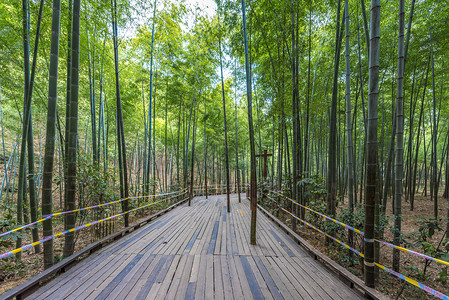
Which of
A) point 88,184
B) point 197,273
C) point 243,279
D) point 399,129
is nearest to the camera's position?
point 243,279

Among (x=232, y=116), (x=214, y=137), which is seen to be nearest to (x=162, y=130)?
(x=214, y=137)

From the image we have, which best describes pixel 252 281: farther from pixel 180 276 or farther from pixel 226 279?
pixel 180 276

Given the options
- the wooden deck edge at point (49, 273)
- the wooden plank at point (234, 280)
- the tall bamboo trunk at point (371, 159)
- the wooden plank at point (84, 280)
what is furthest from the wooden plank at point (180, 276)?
the tall bamboo trunk at point (371, 159)

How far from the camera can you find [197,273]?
77.0 inches

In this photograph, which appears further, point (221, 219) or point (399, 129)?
point (221, 219)

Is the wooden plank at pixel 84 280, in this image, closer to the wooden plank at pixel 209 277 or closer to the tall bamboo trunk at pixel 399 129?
the wooden plank at pixel 209 277

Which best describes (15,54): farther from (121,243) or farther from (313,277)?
(313,277)

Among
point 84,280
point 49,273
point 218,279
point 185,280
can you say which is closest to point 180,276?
point 185,280

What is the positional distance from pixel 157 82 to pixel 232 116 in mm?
5986

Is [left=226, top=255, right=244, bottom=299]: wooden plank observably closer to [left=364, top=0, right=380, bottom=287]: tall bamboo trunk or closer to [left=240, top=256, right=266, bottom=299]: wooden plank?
[left=240, top=256, right=266, bottom=299]: wooden plank

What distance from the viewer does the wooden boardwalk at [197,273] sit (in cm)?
163

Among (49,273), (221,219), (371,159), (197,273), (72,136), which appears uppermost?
(72,136)

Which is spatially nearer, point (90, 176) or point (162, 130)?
point (90, 176)

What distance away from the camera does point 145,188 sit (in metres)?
6.25
